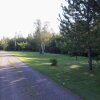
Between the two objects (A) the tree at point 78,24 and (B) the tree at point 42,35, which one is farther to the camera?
(B) the tree at point 42,35

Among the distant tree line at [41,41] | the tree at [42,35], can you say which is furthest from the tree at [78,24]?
the tree at [42,35]

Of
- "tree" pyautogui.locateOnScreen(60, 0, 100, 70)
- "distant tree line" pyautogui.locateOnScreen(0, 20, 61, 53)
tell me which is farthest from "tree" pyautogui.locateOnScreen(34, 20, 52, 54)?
"tree" pyautogui.locateOnScreen(60, 0, 100, 70)

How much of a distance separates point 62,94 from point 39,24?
7227cm

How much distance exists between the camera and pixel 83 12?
84.7 ft

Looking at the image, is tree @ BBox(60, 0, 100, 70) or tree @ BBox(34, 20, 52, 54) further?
tree @ BBox(34, 20, 52, 54)

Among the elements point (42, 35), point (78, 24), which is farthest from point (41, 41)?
point (78, 24)

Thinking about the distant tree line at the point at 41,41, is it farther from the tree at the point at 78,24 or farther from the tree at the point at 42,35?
the tree at the point at 78,24

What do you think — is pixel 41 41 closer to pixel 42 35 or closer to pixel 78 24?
pixel 42 35

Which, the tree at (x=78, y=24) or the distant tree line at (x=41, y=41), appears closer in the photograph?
the tree at (x=78, y=24)

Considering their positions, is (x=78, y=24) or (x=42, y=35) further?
(x=42, y=35)

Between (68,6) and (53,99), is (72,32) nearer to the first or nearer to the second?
(68,6)

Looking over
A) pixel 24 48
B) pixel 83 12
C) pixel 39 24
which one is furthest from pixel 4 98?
pixel 24 48

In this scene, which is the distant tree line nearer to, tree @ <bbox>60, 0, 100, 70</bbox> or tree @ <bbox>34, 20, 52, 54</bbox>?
tree @ <bbox>34, 20, 52, 54</bbox>

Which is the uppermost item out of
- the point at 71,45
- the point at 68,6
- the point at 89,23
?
the point at 68,6
